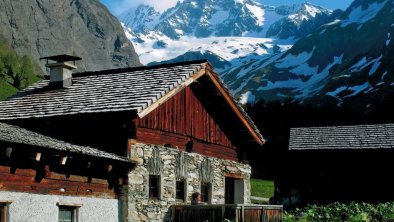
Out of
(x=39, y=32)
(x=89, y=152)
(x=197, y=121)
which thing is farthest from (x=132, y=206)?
(x=39, y=32)

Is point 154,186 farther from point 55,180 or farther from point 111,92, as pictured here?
point 55,180

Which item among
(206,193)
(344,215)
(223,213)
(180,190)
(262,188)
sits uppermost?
(180,190)

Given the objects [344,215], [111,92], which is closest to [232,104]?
[111,92]

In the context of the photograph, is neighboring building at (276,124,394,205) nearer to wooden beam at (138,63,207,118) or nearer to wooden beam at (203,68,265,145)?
wooden beam at (203,68,265,145)

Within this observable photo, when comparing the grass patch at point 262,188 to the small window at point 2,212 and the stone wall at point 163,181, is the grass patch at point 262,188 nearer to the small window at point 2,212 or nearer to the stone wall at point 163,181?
the stone wall at point 163,181

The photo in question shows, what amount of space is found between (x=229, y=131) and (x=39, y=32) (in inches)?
6565

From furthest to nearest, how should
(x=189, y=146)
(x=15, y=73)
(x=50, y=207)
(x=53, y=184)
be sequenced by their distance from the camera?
1. (x=15, y=73)
2. (x=189, y=146)
3. (x=53, y=184)
4. (x=50, y=207)

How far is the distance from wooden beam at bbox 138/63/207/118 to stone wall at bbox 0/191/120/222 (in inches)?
107

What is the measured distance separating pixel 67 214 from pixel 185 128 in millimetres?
7079

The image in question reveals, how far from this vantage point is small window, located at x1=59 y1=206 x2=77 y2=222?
54.6ft

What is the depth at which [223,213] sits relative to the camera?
765 inches

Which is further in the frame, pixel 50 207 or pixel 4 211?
pixel 50 207

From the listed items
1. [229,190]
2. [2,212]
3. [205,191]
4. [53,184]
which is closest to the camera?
[2,212]

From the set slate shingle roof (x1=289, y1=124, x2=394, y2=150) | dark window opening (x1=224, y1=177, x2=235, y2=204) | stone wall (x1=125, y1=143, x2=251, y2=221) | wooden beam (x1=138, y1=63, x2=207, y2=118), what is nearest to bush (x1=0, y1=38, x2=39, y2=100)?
slate shingle roof (x1=289, y1=124, x2=394, y2=150)
